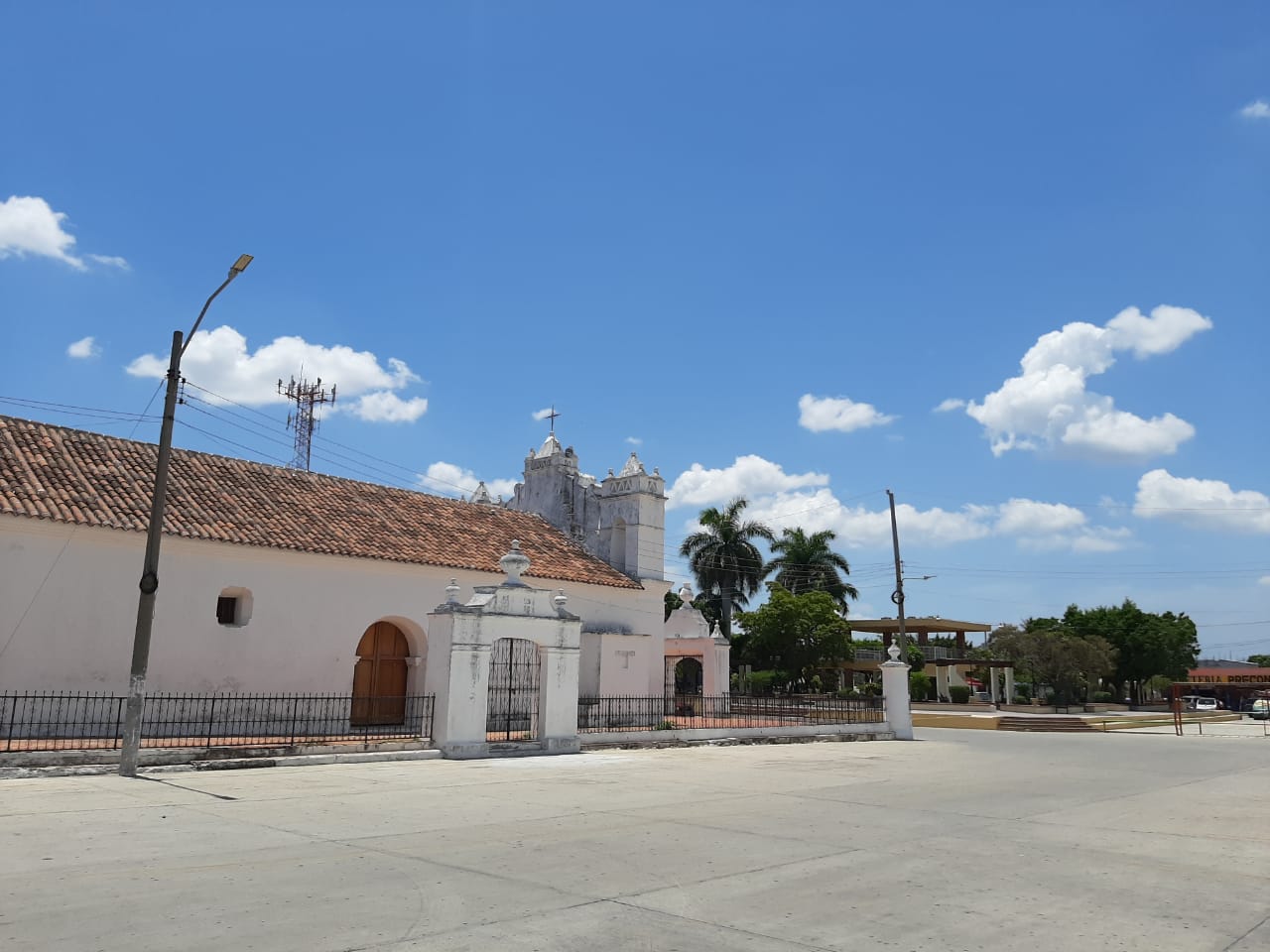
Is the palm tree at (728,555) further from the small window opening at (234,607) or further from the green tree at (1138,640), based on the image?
the small window opening at (234,607)

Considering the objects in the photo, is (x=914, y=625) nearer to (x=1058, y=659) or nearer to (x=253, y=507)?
(x=1058, y=659)

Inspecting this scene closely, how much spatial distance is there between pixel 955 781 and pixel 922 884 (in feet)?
28.4

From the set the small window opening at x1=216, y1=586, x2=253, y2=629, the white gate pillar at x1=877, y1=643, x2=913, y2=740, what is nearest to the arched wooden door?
the small window opening at x1=216, y1=586, x2=253, y2=629

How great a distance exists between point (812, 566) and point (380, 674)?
37.4 m

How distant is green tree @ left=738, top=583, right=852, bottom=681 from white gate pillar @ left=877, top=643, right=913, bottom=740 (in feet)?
59.4

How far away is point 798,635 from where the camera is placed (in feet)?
150

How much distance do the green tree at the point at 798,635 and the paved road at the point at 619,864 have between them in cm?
3130

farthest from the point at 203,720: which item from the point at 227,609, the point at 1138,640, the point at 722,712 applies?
the point at 1138,640

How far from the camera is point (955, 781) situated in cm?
1509

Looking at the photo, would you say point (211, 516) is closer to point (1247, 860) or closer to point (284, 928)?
point (284, 928)

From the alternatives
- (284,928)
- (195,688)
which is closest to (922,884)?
(284,928)

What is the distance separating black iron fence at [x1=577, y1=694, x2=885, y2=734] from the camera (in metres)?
24.2

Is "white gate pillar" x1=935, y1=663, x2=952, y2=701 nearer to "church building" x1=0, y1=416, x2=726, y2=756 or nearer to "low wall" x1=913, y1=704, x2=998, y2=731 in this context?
"low wall" x1=913, y1=704, x2=998, y2=731

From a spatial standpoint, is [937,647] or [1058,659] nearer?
[1058,659]
